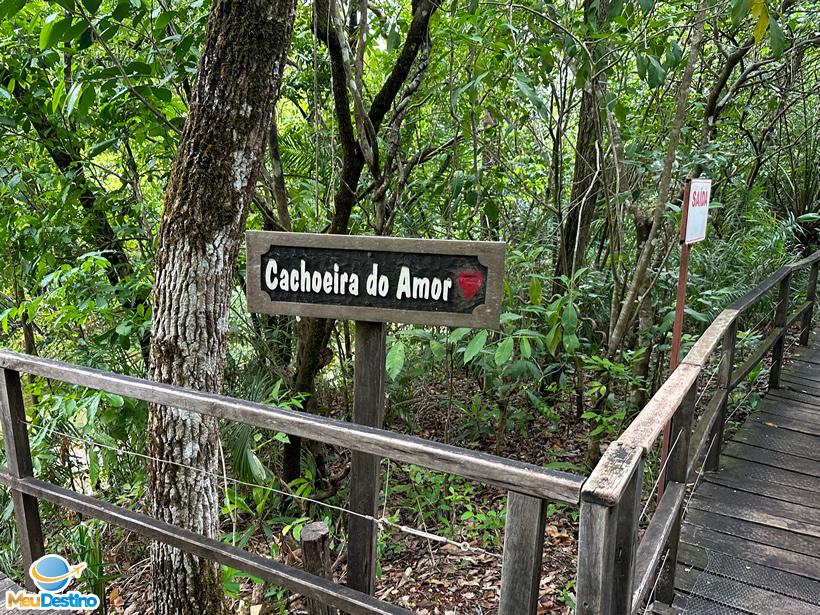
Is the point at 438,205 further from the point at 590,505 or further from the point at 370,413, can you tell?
the point at 590,505

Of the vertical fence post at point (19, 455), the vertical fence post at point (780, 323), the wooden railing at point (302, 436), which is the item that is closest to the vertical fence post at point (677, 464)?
the wooden railing at point (302, 436)

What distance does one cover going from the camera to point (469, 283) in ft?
5.67

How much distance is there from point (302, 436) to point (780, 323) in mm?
4316

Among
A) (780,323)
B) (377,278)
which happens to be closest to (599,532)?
(377,278)

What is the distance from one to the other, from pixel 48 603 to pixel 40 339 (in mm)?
4074

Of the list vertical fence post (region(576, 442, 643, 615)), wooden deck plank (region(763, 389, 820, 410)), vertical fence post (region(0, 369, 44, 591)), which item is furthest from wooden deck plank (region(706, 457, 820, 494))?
vertical fence post (region(0, 369, 44, 591))

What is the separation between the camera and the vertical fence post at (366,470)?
1.76m

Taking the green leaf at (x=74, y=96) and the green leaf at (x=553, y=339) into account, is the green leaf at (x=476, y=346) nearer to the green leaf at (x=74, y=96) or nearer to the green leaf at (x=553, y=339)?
the green leaf at (x=553, y=339)

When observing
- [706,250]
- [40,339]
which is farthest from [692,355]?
[40,339]

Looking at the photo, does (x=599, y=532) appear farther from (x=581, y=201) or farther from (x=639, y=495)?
(x=581, y=201)

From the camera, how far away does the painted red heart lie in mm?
1723

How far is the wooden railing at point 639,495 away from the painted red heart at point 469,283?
56 centimetres

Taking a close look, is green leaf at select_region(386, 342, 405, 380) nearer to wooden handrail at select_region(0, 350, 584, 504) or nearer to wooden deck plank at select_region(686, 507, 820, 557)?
wooden handrail at select_region(0, 350, 584, 504)

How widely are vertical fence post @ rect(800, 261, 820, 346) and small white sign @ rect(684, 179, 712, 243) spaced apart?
10.8ft
